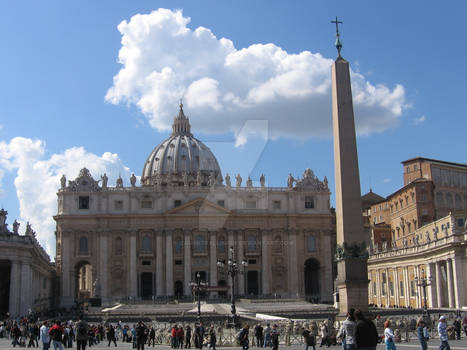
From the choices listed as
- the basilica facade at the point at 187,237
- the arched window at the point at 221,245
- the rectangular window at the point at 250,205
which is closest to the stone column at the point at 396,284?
the basilica facade at the point at 187,237

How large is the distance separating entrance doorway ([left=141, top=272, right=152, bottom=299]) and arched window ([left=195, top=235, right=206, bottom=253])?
6896mm

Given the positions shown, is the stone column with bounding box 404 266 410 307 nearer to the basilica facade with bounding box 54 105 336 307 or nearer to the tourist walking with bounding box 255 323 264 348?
the basilica facade with bounding box 54 105 336 307

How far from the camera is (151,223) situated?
85.4 metres

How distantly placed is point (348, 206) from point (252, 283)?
213ft

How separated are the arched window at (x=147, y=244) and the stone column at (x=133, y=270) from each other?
1277 millimetres

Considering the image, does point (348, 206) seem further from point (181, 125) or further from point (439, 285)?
point (181, 125)

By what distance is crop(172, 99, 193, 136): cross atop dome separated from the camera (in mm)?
126250

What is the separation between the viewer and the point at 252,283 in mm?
87625

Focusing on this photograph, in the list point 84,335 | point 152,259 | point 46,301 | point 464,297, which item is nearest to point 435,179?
point 464,297

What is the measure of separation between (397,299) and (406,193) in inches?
575

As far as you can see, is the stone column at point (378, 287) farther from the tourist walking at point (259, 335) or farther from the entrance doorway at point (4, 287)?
the tourist walking at point (259, 335)

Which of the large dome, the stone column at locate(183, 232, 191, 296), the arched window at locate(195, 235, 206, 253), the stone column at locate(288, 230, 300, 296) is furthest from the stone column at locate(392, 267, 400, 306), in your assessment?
the large dome

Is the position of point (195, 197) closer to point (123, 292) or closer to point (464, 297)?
point (123, 292)

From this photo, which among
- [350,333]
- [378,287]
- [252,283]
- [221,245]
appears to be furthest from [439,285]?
[350,333]
